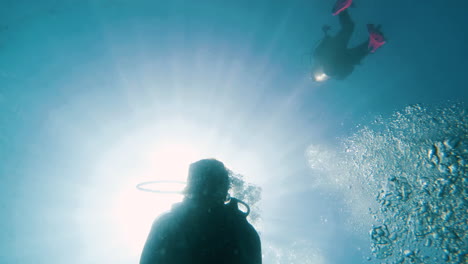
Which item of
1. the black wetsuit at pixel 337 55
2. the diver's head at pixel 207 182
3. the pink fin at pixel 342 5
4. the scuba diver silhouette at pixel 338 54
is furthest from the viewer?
the black wetsuit at pixel 337 55

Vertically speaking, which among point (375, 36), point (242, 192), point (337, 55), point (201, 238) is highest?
point (337, 55)

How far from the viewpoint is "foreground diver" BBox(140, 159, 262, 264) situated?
1.83 meters

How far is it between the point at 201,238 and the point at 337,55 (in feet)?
42.3

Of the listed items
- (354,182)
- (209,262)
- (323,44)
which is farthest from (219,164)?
(354,182)

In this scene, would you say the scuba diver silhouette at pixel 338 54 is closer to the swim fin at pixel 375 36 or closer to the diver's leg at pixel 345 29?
the diver's leg at pixel 345 29

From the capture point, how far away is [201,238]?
194 cm

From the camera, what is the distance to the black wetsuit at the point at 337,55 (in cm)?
1199

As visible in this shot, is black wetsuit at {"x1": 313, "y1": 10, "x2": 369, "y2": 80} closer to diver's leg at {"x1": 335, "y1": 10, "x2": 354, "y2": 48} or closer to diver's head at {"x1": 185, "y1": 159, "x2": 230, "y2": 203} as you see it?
diver's leg at {"x1": 335, "y1": 10, "x2": 354, "y2": 48}

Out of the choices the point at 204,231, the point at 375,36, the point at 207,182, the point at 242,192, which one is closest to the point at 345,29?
the point at 375,36

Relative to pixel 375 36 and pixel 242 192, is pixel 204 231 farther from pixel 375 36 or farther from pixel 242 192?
pixel 375 36

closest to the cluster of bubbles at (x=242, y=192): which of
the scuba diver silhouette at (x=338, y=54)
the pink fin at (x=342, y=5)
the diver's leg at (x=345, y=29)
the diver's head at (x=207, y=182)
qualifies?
the diver's head at (x=207, y=182)

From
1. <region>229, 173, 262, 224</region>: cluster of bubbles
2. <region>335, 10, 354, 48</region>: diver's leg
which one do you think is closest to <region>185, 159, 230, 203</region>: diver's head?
<region>229, 173, 262, 224</region>: cluster of bubbles

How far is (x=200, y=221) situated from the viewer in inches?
82.1

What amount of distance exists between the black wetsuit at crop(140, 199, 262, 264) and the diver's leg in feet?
40.5
